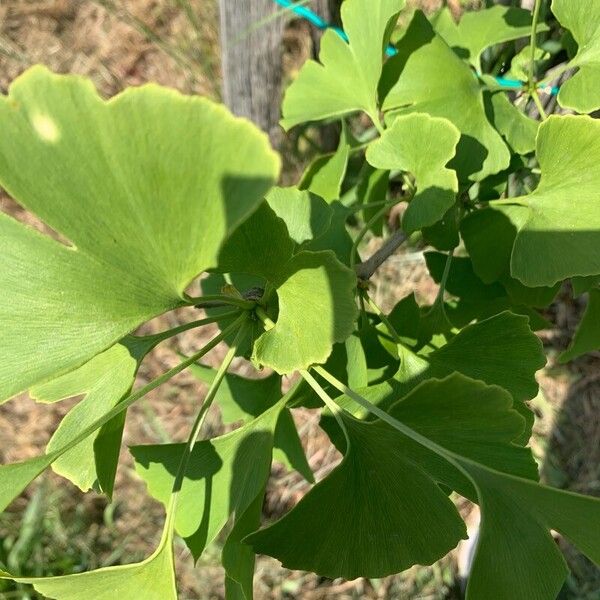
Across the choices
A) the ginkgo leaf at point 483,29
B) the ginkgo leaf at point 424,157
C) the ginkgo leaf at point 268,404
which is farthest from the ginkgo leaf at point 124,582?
the ginkgo leaf at point 483,29

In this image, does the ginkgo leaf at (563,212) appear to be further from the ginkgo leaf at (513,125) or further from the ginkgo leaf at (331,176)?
the ginkgo leaf at (331,176)

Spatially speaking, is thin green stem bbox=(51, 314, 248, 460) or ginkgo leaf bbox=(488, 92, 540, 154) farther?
ginkgo leaf bbox=(488, 92, 540, 154)

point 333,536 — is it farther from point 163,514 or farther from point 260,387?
point 163,514

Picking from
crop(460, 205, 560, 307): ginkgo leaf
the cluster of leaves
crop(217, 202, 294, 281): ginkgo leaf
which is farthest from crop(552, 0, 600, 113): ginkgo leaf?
crop(217, 202, 294, 281): ginkgo leaf

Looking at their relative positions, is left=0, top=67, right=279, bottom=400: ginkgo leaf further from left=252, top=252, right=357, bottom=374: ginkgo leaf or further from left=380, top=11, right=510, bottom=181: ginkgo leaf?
left=380, top=11, right=510, bottom=181: ginkgo leaf

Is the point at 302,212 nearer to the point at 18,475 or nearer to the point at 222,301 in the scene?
the point at 222,301

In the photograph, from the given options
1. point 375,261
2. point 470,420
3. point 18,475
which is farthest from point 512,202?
point 18,475

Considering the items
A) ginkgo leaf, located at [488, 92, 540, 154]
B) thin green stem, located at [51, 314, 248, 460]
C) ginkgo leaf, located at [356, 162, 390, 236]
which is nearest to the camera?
thin green stem, located at [51, 314, 248, 460]

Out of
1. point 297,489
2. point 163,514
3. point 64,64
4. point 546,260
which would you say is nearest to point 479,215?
point 546,260
